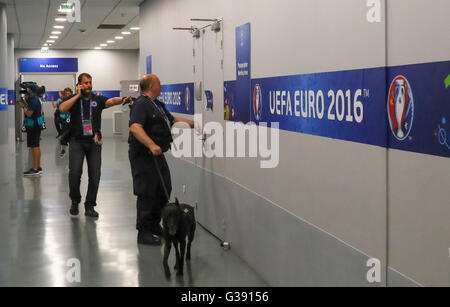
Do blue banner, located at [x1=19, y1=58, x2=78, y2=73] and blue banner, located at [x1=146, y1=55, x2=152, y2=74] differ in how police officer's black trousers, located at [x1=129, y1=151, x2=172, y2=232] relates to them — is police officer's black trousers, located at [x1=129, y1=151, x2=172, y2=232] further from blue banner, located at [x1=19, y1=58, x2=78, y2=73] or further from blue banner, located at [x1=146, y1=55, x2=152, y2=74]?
blue banner, located at [x1=19, y1=58, x2=78, y2=73]

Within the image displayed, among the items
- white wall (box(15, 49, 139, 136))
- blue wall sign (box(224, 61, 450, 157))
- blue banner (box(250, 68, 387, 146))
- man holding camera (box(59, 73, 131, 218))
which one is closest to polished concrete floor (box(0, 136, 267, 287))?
man holding camera (box(59, 73, 131, 218))

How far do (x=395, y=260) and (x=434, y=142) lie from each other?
63 centimetres

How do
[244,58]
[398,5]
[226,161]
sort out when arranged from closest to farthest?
[398,5], [244,58], [226,161]

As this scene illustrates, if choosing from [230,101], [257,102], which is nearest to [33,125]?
[230,101]

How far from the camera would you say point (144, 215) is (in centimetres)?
579

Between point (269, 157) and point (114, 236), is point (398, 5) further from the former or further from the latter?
point (114, 236)

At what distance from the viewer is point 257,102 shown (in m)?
4.84

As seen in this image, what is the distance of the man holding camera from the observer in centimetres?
698

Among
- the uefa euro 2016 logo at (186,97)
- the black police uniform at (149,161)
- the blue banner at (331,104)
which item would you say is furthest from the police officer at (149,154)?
the uefa euro 2016 logo at (186,97)
